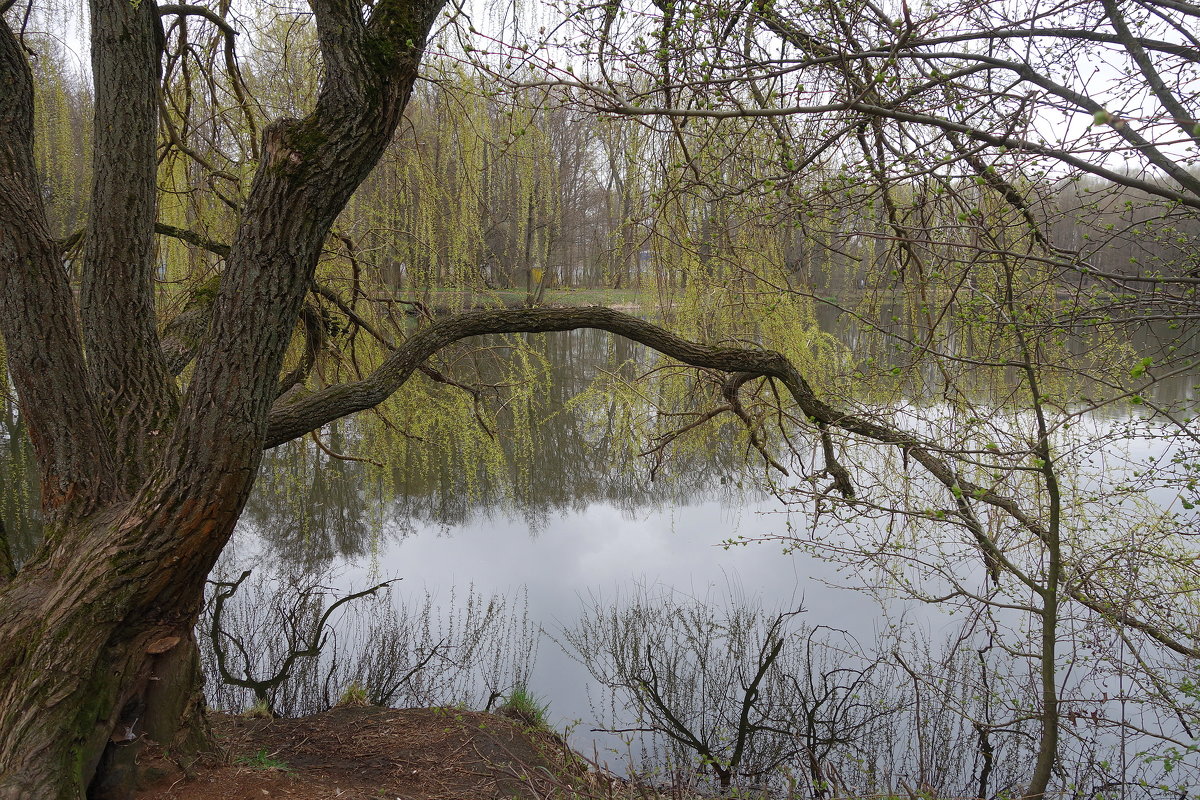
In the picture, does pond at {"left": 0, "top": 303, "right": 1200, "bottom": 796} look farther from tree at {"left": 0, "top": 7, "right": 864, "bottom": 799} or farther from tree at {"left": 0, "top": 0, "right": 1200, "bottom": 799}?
tree at {"left": 0, "top": 7, "right": 864, "bottom": 799}

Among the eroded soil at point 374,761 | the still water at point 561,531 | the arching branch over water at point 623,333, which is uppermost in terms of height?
the arching branch over water at point 623,333

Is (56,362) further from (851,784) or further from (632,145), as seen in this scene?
(851,784)

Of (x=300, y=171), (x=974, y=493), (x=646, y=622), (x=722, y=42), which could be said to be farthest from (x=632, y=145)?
(x=646, y=622)

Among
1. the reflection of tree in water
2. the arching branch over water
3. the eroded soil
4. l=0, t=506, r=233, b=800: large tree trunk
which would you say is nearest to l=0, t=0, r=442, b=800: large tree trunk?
l=0, t=506, r=233, b=800: large tree trunk

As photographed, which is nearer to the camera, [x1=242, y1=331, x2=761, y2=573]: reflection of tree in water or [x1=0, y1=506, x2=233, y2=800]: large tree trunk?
[x1=0, y1=506, x2=233, y2=800]: large tree trunk

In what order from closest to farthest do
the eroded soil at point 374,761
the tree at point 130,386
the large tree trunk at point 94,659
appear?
the large tree trunk at point 94,659, the tree at point 130,386, the eroded soil at point 374,761

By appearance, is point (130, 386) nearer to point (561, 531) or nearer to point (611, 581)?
point (611, 581)

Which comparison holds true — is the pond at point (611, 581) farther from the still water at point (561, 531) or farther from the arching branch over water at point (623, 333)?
the arching branch over water at point (623, 333)

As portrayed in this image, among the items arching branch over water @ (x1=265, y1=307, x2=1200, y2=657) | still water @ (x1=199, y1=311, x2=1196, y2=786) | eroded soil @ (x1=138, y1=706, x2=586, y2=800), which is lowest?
eroded soil @ (x1=138, y1=706, x2=586, y2=800)

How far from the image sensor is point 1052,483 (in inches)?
88.0

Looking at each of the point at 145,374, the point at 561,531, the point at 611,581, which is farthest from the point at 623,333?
the point at 561,531

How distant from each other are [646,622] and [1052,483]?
3.36m

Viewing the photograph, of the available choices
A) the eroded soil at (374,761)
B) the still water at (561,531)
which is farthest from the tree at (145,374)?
the still water at (561,531)

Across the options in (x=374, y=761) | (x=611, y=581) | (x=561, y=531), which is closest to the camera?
(x=374, y=761)
